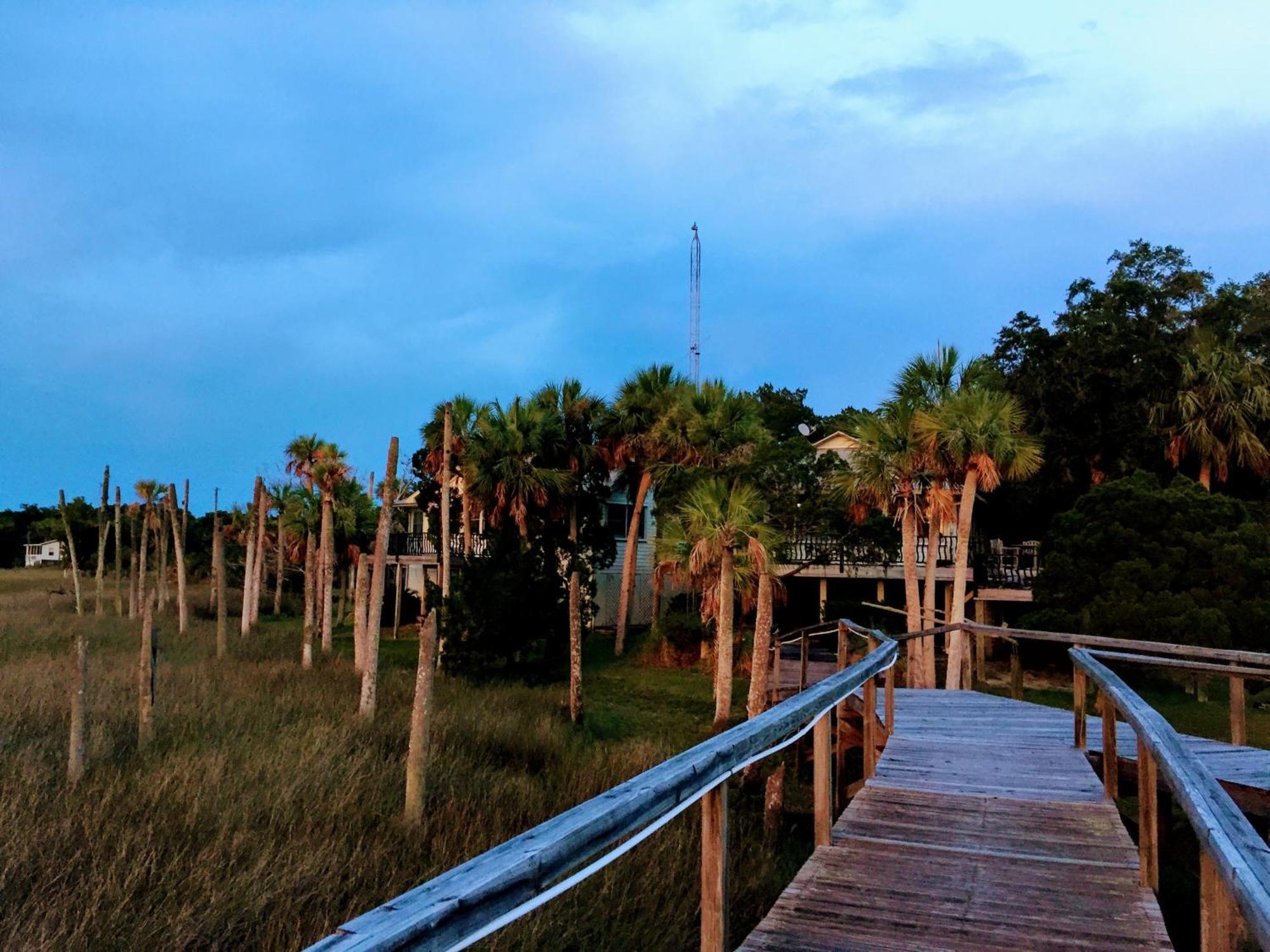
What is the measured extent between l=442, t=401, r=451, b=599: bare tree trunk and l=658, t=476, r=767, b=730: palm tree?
7795 millimetres

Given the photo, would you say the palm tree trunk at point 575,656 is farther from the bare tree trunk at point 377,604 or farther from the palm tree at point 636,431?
the palm tree at point 636,431

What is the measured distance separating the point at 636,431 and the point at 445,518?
791 cm

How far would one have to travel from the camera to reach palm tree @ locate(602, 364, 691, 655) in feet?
104

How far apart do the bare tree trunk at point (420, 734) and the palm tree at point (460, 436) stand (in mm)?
18493

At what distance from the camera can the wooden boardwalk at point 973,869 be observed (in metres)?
3.78

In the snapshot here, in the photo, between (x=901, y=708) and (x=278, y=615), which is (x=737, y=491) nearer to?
(x=901, y=708)

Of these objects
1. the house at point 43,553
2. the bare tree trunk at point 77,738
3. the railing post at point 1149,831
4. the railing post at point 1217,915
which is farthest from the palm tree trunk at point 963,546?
the house at point 43,553

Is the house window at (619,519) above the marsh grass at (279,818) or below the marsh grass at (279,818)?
above

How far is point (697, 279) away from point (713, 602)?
26.9 meters

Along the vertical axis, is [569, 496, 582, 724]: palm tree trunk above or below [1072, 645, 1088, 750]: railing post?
below

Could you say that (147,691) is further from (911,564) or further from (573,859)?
(911,564)

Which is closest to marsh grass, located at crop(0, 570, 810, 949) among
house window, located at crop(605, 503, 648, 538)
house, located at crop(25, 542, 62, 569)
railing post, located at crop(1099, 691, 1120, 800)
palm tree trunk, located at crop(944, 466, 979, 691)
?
railing post, located at crop(1099, 691, 1120, 800)

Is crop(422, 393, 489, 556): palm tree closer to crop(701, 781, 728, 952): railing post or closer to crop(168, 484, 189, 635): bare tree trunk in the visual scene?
Answer: crop(168, 484, 189, 635): bare tree trunk

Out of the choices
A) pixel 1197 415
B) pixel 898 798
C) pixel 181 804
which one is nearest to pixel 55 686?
pixel 181 804
